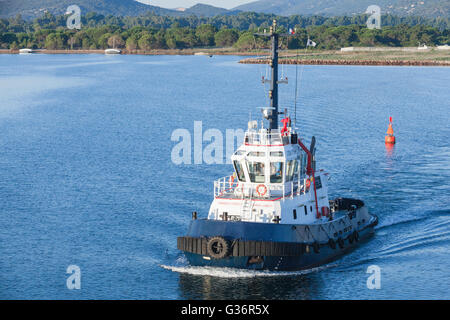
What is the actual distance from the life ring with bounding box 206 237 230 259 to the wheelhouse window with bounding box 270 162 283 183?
12.7 ft

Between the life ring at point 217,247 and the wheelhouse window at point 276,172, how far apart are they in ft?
12.7

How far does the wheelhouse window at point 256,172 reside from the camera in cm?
2888

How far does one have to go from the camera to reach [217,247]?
26500 mm

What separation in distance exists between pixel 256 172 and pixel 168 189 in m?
12.0

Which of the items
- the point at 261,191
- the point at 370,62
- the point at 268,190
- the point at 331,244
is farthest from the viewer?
the point at 370,62

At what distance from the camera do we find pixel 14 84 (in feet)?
332

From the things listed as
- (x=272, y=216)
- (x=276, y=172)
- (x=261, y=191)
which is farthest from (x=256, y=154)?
(x=272, y=216)

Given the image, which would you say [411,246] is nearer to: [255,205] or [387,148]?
[255,205]

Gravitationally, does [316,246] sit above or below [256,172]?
below

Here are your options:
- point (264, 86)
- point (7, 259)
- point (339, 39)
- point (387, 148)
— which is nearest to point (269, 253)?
point (7, 259)

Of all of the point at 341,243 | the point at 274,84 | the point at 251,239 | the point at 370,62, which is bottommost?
the point at 341,243

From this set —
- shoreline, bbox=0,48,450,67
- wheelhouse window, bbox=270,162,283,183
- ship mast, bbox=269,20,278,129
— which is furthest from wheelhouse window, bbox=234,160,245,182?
shoreline, bbox=0,48,450,67

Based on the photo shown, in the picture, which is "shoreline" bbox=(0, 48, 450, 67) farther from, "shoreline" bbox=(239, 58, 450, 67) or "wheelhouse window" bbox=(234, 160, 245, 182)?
"wheelhouse window" bbox=(234, 160, 245, 182)

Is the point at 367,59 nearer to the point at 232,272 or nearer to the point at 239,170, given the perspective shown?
the point at 239,170
